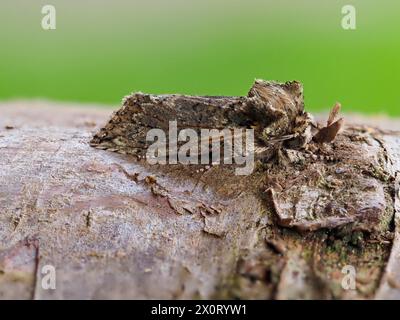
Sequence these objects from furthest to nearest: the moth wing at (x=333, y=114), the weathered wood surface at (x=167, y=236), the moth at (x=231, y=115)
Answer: the moth wing at (x=333, y=114), the moth at (x=231, y=115), the weathered wood surface at (x=167, y=236)

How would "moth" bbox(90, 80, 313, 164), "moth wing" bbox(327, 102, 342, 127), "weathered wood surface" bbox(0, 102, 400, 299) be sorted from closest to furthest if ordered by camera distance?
"weathered wood surface" bbox(0, 102, 400, 299)
"moth" bbox(90, 80, 313, 164)
"moth wing" bbox(327, 102, 342, 127)

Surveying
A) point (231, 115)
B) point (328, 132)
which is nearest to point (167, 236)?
point (231, 115)

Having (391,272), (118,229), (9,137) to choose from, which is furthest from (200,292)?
(9,137)

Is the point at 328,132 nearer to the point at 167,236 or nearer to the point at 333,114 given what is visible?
Result: the point at 333,114

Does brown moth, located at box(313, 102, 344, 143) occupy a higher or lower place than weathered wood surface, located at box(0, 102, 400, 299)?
higher

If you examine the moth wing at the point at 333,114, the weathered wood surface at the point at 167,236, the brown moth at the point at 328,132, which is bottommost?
the weathered wood surface at the point at 167,236
